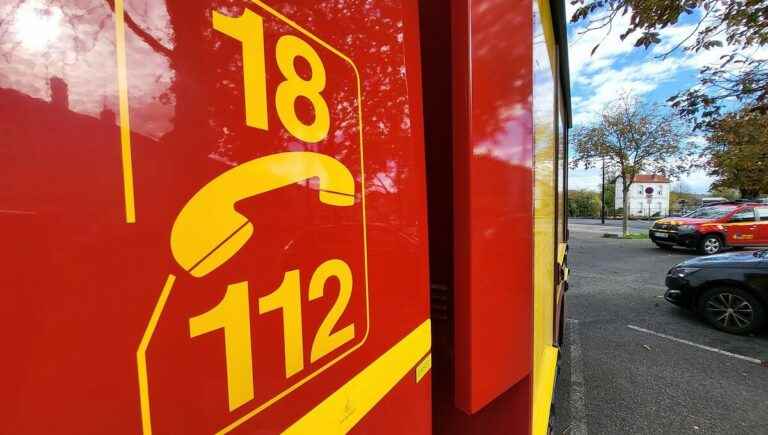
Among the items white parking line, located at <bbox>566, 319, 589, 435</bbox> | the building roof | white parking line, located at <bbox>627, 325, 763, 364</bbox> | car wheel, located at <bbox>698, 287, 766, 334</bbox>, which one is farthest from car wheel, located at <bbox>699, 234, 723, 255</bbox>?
white parking line, located at <bbox>566, 319, 589, 435</bbox>

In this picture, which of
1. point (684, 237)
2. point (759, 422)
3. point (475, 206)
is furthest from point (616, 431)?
point (684, 237)

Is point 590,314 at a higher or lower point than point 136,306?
lower

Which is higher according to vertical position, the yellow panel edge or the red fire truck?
the red fire truck

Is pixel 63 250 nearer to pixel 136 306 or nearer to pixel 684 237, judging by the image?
pixel 136 306

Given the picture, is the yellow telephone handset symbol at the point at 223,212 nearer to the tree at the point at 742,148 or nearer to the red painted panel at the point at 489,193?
the red painted panel at the point at 489,193

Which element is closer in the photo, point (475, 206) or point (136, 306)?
point (136, 306)

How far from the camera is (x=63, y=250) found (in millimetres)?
352

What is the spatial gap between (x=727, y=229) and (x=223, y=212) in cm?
1630

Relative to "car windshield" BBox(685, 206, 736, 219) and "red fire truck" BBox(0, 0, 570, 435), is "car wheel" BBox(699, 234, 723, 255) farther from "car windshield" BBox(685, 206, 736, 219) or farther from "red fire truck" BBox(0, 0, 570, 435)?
"red fire truck" BBox(0, 0, 570, 435)

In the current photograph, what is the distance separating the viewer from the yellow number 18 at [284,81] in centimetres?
54

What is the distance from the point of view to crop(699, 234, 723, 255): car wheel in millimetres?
12445

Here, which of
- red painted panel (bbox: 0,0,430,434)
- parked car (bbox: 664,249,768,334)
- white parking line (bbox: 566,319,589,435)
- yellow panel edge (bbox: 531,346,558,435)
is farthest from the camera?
parked car (bbox: 664,249,768,334)

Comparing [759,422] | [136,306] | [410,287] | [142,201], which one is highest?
[142,201]

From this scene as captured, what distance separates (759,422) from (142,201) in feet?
16.0
